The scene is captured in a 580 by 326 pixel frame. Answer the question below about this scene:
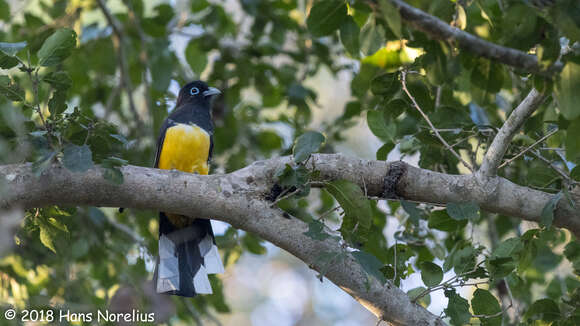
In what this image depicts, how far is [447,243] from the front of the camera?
3980 millimetres

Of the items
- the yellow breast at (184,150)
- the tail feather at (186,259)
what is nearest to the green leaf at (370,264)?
the tail feather at (186,259)

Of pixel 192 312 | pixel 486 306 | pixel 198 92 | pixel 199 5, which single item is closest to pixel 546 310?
pixel 486 306

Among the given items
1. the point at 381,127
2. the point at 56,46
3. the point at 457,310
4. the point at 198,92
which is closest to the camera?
the point at 56,46

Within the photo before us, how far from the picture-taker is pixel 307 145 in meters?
2.42

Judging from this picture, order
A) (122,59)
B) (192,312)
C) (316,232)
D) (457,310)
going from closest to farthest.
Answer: (316,232) → (457,310) → (192,312) → (122,59)

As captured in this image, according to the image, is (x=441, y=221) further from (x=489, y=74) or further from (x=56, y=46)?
(x=56, y=46)

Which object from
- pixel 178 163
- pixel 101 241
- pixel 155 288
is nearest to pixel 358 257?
pixel 155 288

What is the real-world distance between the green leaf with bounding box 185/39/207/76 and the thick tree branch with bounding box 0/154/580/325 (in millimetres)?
2184

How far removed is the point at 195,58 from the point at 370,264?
2.99 m

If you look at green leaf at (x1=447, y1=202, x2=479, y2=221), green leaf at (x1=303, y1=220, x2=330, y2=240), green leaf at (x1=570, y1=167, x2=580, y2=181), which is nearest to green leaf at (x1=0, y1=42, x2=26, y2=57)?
green leaf at (x1=303, y1=220, x2=330, y2=240)

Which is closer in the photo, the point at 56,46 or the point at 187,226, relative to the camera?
the point at 56,46

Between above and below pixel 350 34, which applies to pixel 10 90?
below

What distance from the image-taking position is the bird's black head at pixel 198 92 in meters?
5.20

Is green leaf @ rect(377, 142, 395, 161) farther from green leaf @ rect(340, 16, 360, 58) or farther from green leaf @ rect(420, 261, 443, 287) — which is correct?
green leaf @ rect(420, 261, 443, 287)
